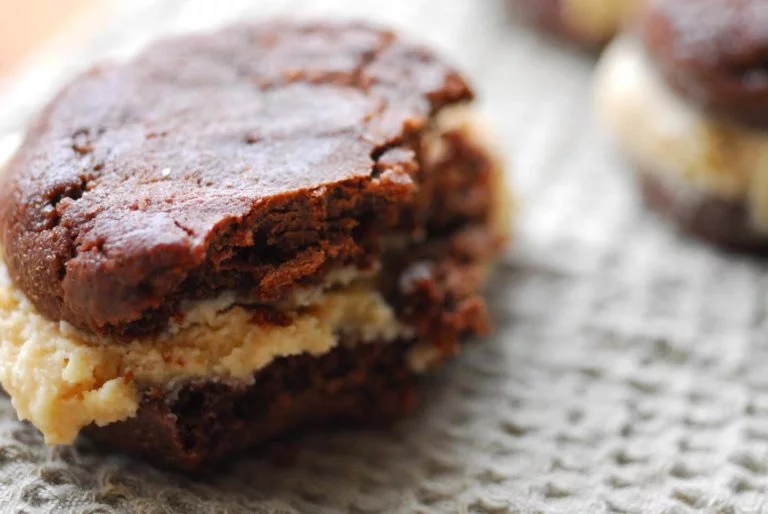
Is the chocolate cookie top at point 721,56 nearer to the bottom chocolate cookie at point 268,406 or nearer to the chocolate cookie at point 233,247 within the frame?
the chocolate cookie at point 233,247

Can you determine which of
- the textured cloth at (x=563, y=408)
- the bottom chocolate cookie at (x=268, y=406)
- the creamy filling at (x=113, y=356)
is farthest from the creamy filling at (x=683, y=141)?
the creamy filling at (x=113, y=356)

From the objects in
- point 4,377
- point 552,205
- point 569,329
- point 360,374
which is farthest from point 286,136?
point 552,205

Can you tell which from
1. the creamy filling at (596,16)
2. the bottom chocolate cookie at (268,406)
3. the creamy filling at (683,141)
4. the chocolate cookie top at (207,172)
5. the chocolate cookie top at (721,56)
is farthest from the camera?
the creamy filling at (596,16)

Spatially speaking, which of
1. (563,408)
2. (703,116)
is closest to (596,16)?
(703,116)

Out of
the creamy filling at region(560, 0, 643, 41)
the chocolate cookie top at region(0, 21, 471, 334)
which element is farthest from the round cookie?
the chocolate cookie top at region(0, 21, 471, 334)

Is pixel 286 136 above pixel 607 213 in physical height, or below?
below

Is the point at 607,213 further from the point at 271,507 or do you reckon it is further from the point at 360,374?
the point at 271,507
